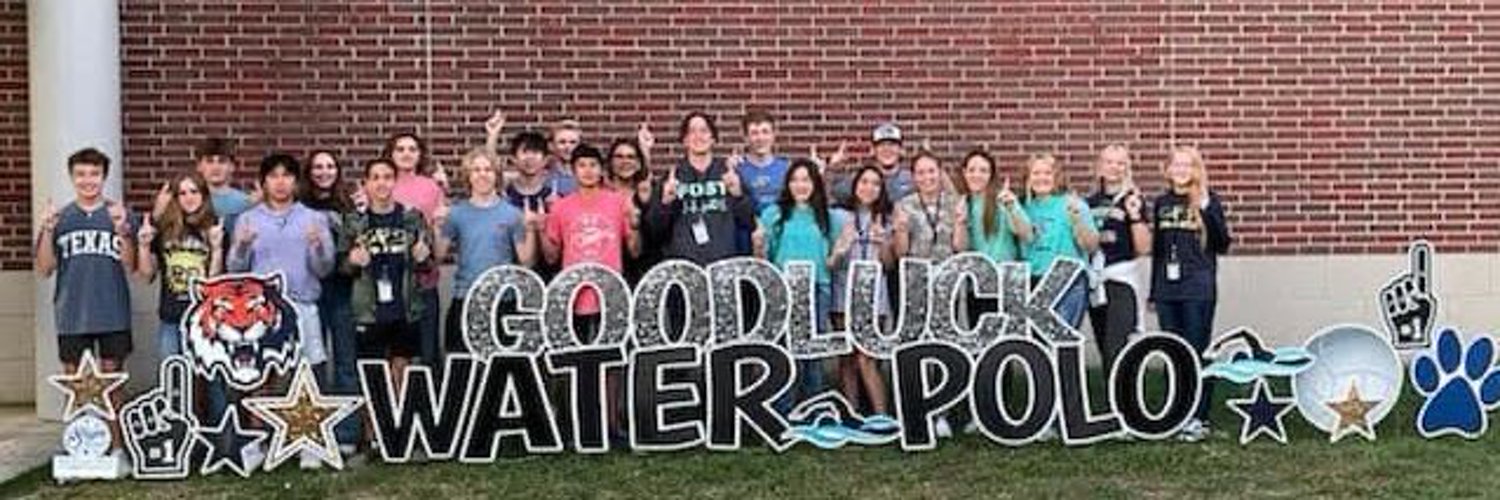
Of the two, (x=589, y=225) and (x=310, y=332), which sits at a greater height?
(x=589, y=225)

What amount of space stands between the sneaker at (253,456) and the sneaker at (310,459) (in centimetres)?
17

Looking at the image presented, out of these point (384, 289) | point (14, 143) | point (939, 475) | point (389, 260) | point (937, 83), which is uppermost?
point (937, 83)

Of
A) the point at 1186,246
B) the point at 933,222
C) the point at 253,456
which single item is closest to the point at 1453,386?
the point at 1186,246

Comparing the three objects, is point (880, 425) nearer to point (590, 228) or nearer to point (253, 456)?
point (590, 228)

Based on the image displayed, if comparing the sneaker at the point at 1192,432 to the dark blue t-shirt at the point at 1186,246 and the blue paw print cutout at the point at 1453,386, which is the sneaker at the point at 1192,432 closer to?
the dark blue t-shirt at the point at 1186,246

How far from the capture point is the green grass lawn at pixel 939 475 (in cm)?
741

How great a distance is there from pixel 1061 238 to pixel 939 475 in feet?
4.94

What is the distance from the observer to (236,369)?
8.05 m

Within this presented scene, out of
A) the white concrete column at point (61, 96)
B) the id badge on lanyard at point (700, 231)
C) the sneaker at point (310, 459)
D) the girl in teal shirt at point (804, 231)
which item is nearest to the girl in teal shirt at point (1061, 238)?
the girl in teal shirt at point (804, 231)

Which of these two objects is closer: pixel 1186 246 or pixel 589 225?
pixel 589 225

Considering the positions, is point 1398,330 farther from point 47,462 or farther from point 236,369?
point 47,462

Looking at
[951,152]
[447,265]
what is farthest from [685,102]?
[447,265]

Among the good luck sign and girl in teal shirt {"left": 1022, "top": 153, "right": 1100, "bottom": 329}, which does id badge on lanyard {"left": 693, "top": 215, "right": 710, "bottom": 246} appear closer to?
the good luck sign

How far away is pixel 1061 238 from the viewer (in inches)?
339
